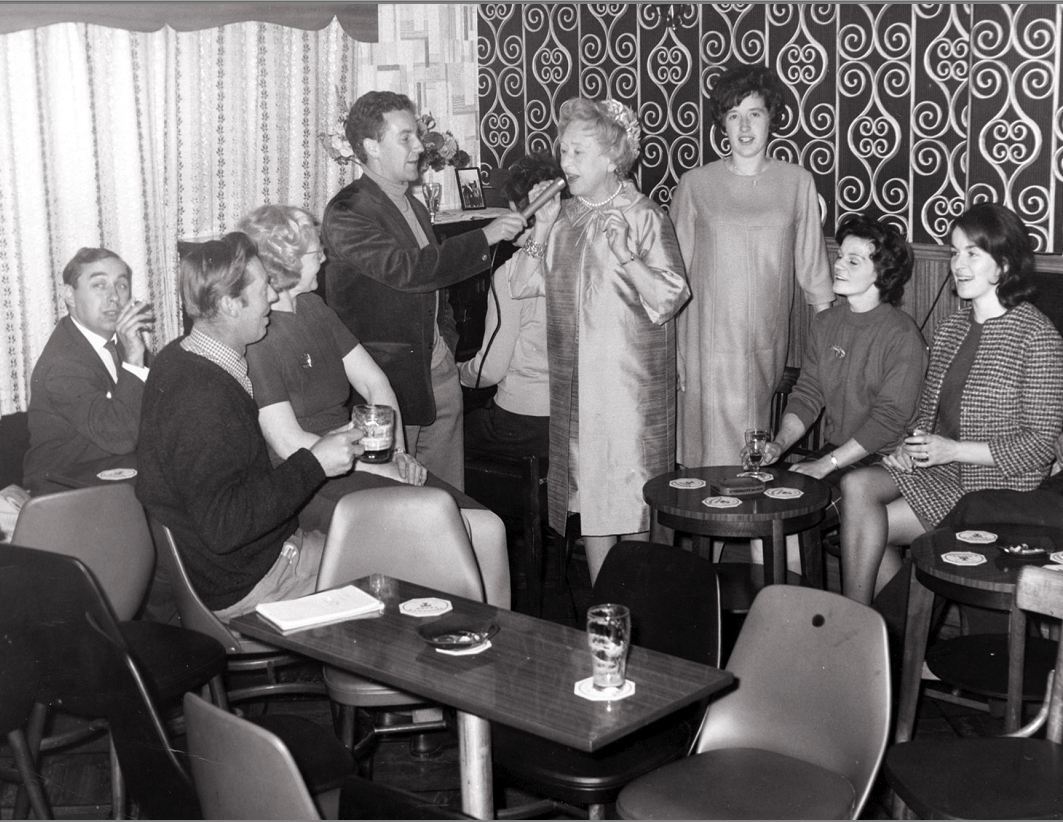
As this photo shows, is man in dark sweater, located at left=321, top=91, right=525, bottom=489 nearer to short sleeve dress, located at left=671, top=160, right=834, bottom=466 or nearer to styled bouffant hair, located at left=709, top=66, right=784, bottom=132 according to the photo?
short sleeve dress, located at left=671, top=160, right=834, bottom=466

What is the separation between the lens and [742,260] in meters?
4.44

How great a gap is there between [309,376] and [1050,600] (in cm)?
213

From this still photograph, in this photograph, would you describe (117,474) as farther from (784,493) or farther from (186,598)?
(784,493)

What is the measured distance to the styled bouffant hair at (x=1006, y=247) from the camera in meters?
3.78

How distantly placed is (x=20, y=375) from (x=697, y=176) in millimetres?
2428

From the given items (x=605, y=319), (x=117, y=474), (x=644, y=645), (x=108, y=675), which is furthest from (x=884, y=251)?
(x=108, y=675)

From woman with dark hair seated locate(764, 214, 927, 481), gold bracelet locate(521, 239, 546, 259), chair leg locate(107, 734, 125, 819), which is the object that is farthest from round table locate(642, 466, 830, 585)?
chair leg locate(107, 734, 125, 819)

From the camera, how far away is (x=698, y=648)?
9.26ft

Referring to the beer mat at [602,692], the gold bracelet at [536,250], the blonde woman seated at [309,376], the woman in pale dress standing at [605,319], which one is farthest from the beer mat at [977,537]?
the gold bracelet at [536,250]

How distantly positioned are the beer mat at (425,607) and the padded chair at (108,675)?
0.30 meters

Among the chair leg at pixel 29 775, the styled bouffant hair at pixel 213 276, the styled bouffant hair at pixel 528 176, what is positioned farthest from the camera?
the styled bouffant hair at pixel 528 176

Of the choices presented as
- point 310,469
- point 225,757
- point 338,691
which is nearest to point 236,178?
point 310,469

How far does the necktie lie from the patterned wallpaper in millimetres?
2652

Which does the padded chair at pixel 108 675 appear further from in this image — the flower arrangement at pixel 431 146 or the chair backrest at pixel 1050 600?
the flower arrangement at pixel 431 146
